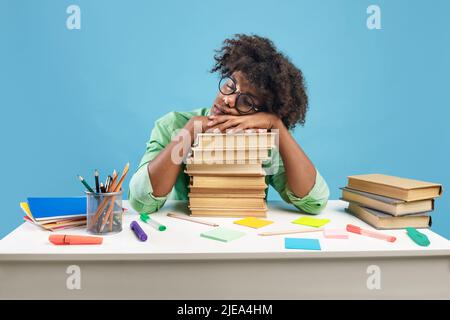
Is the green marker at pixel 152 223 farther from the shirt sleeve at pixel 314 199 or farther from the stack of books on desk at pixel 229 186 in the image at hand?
the shirt sleeve at pixel 314 199

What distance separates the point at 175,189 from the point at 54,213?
1.93 feet

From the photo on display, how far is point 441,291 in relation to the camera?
1.06 meters

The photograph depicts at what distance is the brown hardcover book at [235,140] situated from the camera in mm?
1321

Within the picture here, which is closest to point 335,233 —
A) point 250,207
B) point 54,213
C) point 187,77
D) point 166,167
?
point 250,207

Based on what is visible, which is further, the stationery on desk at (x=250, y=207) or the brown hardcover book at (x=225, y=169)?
the brown hardcover book at (x=225, y=169)

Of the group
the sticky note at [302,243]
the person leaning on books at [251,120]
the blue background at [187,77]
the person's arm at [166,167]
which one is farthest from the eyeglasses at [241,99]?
the blue background at [187,77]

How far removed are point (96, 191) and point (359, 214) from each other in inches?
32.6

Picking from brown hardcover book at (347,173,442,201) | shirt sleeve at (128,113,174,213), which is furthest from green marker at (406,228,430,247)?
shirt sleeve at (128,113,174,213)

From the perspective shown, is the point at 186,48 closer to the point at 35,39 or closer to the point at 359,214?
the point at 35,39

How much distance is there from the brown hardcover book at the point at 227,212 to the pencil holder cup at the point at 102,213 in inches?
11.4

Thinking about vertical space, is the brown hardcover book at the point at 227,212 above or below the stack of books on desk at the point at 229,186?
below

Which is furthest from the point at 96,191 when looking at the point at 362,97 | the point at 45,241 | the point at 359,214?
the point at 362,97

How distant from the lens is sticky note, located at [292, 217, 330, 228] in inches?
51.4

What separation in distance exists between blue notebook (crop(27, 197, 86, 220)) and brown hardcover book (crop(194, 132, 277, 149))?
16.1 inches
